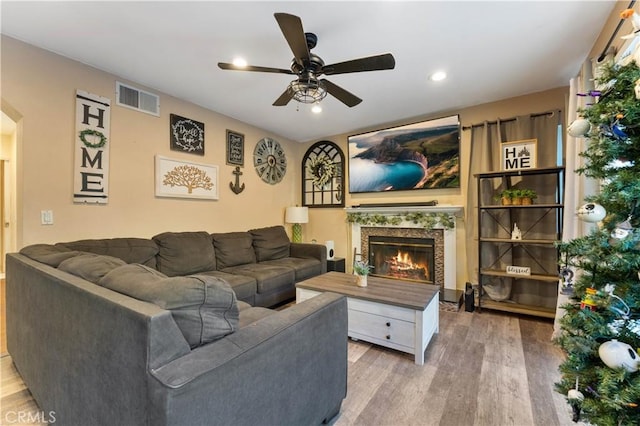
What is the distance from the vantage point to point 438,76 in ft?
9.30

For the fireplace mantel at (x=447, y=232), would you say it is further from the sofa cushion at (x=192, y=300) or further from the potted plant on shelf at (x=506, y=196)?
the sofa cushion at (x=192, y=300)

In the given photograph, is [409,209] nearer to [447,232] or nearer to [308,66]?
[447,232]

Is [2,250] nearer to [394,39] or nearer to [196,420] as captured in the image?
[196,420]

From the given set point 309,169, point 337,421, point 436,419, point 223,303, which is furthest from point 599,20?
point 309,169

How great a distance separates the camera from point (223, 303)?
1.08 m

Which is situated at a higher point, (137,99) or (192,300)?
(137,99)

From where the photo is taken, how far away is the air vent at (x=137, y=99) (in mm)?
2849

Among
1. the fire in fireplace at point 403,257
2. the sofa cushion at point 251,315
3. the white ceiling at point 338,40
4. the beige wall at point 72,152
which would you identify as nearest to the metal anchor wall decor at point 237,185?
the beige wall at point 72,152

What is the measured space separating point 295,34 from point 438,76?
1.81m

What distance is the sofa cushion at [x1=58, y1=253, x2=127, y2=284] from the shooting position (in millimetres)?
1302

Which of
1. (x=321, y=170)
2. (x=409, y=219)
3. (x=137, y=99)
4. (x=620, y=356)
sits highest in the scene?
(x=137, y=99)

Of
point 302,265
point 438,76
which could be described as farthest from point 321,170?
point 438,76

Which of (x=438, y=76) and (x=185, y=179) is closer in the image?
(x=438, y=76)

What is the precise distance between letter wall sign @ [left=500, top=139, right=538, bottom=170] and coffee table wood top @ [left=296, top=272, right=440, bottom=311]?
184 centimetres
